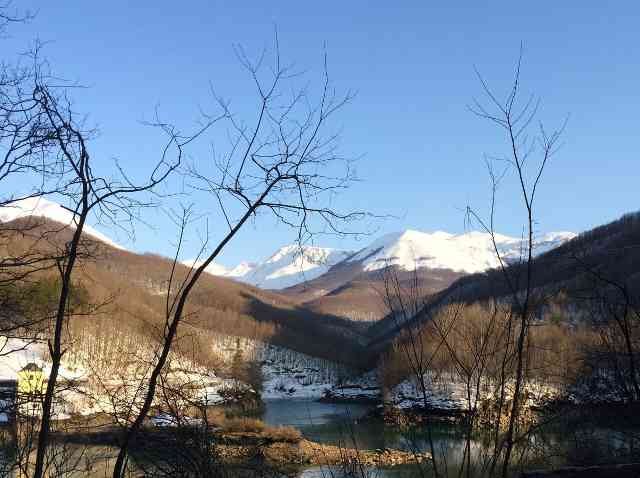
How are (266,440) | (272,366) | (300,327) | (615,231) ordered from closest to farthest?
(266,440), (272,366), (615,231), (300,327)

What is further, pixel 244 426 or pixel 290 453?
pixel 244 426

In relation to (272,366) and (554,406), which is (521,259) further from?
(272,366)

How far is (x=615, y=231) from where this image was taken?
9494 cm

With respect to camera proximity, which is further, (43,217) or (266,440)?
(266,440)

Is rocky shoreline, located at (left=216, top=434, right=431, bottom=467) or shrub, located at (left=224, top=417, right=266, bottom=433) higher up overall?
shrub, located at (left=224, top=417, right=266, bottom=433)

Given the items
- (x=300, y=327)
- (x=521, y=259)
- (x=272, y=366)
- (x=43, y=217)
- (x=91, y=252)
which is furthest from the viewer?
(x=300, y=327)

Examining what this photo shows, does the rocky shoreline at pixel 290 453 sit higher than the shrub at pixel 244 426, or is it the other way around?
the shrub at pixel 244 426

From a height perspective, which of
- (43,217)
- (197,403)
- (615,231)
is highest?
(615,231)

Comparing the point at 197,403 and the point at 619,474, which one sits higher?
the point at 197,403

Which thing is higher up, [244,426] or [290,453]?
[244,426]

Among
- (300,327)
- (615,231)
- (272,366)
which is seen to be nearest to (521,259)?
(272,366)

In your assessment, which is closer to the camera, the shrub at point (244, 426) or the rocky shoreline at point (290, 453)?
the rocky shoreline at point (290, 453)

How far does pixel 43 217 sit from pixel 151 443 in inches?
65.1

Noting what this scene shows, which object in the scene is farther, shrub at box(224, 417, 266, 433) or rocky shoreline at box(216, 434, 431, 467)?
shrub at box(224, 417, 266, 433)
